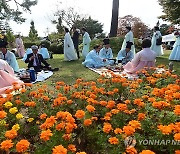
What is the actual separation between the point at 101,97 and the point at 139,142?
4.56 feet

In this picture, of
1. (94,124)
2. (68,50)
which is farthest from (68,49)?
(94,124)

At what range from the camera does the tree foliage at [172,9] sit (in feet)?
64.1

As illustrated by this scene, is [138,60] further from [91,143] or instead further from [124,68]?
A: [91,143]

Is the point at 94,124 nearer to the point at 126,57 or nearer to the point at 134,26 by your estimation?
the point at 126,57

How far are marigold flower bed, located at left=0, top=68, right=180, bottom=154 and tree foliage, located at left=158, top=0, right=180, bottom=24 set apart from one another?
17.3 metres

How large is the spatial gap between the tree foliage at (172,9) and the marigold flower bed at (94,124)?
17.3 meters

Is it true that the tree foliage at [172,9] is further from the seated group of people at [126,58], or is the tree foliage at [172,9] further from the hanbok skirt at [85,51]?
the seated group of people at [126,58]

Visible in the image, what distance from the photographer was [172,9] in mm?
20047

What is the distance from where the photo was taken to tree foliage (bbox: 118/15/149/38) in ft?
134

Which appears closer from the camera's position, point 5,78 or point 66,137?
point 66,137

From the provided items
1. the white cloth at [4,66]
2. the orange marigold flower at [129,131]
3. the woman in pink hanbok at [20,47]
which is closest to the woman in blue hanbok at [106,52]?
the white cloth at [4,66]

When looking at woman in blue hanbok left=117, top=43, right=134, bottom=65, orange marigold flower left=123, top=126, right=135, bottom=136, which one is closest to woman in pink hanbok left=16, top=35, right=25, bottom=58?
woman in blue hanbok left=117, top=43, right=134, bottom=65

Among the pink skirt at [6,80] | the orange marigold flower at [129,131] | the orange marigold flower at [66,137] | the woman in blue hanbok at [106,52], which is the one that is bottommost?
the pink skirt at [6,80]

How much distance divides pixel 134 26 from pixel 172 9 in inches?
883
